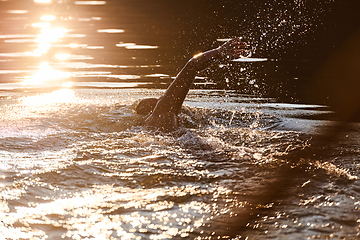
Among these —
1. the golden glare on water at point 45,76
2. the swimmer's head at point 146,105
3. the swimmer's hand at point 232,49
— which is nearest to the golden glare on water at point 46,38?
the golden glare on water at point 45,76

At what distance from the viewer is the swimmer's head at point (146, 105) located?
6.59m

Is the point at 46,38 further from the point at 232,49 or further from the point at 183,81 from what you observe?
the point at 232,49

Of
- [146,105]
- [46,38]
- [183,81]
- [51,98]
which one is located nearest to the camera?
[183,81]

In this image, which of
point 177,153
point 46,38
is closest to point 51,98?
point 177,153

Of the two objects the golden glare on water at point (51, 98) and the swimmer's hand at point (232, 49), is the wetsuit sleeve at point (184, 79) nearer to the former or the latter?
the swimmer's hand at point (232, 49)

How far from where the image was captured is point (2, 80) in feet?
36.2

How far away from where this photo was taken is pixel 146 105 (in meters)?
6.66

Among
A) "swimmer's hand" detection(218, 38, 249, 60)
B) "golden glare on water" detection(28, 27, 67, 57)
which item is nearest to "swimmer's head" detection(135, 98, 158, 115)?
"swimmer's hand" detection(218, 38, 249, 60)

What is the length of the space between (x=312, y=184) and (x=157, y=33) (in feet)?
60.2

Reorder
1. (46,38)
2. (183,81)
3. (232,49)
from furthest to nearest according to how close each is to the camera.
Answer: (46,38)
(183,81)
(232,49)

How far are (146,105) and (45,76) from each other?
246 inches

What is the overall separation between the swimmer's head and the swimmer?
0.60m

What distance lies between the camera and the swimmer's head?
21.6 ft

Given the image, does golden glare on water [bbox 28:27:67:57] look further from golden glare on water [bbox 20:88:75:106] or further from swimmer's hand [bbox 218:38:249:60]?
swimmer's hand [bbox 218:38:249:60]
